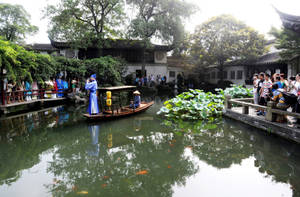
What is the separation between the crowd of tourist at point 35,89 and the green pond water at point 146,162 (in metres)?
4.27

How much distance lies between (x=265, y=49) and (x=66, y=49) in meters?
23.6

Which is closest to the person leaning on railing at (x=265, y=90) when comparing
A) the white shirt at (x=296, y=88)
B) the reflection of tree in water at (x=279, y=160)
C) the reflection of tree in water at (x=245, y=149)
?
the white shirt at (x=296, y=88)

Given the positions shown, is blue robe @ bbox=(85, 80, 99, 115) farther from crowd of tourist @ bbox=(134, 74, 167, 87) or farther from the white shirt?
crowd of tourist @ bbox=(134, 74, 167, 87)

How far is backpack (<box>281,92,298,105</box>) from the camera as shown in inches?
251

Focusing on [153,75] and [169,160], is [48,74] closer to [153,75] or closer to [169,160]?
[169,160]

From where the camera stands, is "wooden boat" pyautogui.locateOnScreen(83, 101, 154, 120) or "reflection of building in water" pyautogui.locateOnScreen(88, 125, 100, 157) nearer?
"reflection of building in water" pyautogui.locateOnScreen(88, 125, 100, 157)

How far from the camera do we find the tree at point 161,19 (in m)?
21.9

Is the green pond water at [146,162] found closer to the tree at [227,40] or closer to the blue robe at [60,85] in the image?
the blue robe at [60,85]

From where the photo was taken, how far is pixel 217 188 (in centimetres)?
382

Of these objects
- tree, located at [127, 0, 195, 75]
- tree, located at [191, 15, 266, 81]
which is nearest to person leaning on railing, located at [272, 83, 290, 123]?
tree, located at [127, 0, 195, 75]

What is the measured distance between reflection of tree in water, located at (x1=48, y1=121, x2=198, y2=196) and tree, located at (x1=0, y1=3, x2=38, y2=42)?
28456 mm

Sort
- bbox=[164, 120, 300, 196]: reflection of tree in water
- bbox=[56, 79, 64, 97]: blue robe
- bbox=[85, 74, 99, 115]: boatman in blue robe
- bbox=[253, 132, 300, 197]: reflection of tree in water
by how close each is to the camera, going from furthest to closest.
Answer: bbox=[56, 79, 64, 97]: blue robe, bbox=[85, 74, 99, 115]: boatman in blue robe, bbox=[164, 120, 300, 196]: reflection of tree in water, bbox=[253, 132, 300, 197]: reflection of tree in water

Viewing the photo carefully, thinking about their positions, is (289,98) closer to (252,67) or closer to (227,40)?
(227,40)

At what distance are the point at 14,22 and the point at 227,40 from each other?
27.5m
